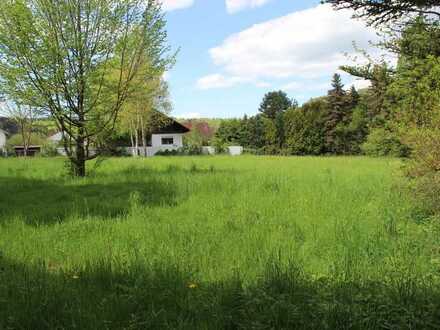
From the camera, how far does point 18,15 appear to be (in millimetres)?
13305

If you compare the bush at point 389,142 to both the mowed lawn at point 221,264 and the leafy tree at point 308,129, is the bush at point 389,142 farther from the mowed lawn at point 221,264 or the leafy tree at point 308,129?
the leafy tree at point 308,129

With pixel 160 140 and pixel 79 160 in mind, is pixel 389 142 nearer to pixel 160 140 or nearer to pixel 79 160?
pixel 79 160

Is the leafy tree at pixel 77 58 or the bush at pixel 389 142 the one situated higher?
the leafy tree at pixel 77 58

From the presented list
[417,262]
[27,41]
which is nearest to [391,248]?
[417,262]

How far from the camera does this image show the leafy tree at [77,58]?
44.7ft

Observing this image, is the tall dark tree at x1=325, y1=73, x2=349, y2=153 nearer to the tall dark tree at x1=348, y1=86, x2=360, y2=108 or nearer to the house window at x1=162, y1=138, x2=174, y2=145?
the tall dark tree at x1=348, y1=86, x2=360, y2=108

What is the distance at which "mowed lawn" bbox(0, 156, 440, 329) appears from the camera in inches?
134

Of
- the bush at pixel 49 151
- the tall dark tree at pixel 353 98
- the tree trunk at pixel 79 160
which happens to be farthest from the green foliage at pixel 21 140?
the tree trunk at pixel 79 160

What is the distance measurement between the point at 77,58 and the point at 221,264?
1205cm

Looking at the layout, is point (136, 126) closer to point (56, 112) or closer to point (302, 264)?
point (56, 112)

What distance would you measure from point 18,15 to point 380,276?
13956 millimetres

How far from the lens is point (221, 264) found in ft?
15.5

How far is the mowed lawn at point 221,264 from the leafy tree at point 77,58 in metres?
6.26

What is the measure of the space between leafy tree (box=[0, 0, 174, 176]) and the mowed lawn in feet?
20.6
